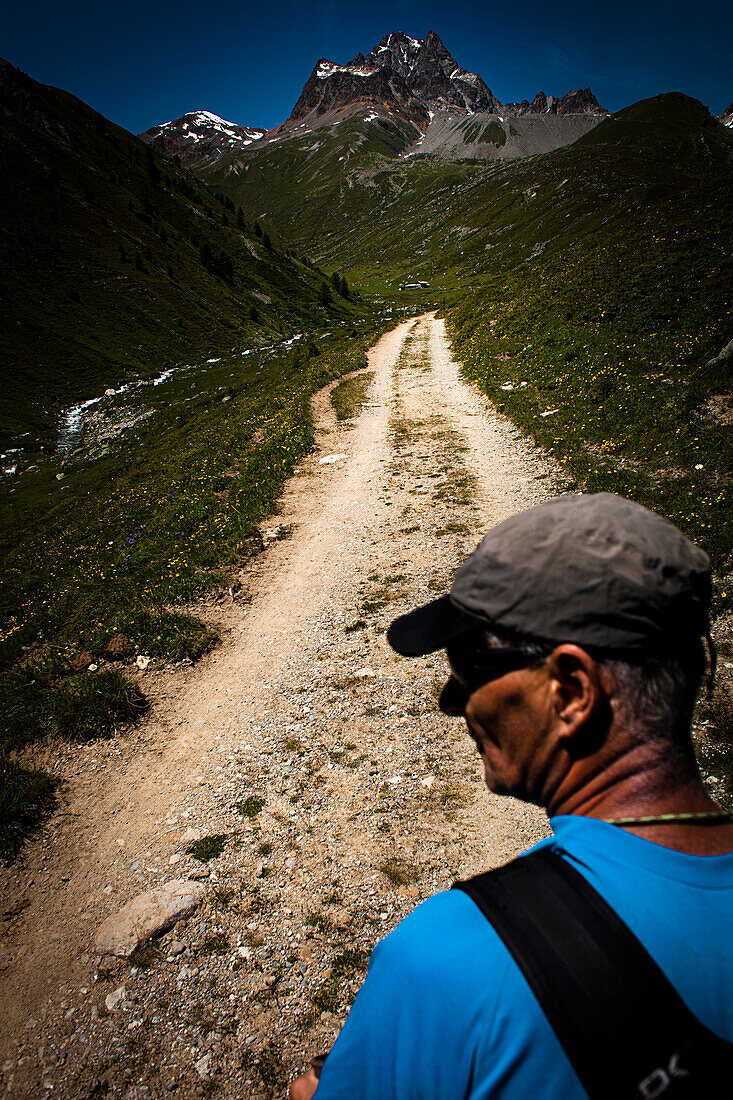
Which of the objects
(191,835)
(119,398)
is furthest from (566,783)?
(119,398)

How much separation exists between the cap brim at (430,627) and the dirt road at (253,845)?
3.32 m

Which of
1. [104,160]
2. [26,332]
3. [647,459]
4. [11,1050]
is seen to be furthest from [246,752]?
[104,160]

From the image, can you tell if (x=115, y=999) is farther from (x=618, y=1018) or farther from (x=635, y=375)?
(x=635, y=375)

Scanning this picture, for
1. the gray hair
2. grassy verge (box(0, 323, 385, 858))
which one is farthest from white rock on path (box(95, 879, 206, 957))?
the gray hair

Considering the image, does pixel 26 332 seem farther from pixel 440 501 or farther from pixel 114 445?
pixel 440 501

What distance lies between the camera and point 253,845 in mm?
5086

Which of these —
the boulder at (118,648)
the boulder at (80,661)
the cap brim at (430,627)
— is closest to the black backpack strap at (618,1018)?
the cap brim at (430,627)

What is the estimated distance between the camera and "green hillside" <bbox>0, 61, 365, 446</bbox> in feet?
150

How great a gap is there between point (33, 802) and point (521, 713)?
6465 mm

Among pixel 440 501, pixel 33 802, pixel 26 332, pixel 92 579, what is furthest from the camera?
pixel 26 332

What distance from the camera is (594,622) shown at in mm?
1646

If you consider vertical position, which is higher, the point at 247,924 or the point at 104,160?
the point at 104,160

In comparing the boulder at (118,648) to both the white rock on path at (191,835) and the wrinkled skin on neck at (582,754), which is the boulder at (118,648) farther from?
the wrinkled skin on neck at (582,754)

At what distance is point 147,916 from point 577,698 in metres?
4.96
